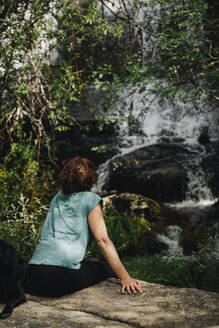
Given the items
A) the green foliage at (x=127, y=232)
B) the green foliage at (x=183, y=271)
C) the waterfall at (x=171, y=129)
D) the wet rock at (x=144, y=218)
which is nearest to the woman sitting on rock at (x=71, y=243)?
the green foliage at (x=183, y=271)

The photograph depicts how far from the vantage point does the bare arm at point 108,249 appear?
299 cm

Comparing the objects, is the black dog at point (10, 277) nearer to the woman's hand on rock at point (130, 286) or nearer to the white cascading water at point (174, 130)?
the woman's hand on rock at point (130, 286)

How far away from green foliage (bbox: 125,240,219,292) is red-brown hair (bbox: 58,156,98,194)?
1.91 meters

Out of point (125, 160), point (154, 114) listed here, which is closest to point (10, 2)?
point (125, 160)

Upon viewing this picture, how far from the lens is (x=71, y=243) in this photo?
306 cm

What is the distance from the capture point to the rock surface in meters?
2.47

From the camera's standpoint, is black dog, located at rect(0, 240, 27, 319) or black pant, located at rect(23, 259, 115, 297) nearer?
black dog, located at rect(0, 240, 27, 319)

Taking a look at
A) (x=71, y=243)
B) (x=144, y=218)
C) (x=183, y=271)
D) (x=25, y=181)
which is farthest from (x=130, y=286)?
(x=25, y=181)

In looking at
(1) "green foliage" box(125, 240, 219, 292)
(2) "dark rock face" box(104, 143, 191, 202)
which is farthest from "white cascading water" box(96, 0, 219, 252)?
(1) "green foliage" box(125, 240, 219, 292)

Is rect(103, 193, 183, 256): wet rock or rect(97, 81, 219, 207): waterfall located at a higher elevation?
rect(97, 81, 219, 207): waterfall

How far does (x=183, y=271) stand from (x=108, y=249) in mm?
2010

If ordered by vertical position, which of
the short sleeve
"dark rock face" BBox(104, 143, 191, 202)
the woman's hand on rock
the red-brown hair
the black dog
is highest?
the red-brown hair

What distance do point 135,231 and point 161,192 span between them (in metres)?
1.85

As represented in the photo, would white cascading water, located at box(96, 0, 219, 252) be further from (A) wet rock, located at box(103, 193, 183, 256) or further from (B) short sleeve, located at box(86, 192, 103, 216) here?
(B) short sleeve, located at box(86, 192, 103, 216)
